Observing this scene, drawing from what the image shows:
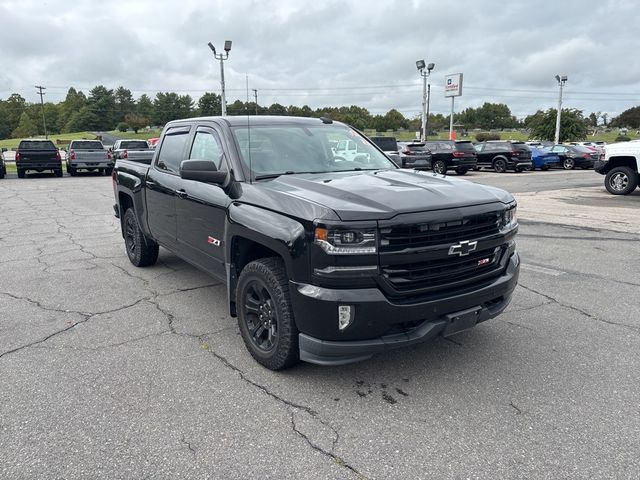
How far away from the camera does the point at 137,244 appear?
6.40m

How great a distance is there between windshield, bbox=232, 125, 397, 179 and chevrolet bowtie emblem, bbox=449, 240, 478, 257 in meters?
1.44

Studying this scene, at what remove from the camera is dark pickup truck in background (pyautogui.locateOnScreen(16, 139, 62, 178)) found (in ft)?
74.3

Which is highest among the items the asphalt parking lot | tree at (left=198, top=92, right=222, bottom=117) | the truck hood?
tree at (left=198, top=92, right=222, bottom=117)

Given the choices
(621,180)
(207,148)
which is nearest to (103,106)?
(621,180)

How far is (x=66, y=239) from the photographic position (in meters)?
8.44

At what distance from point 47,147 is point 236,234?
23.4 meters

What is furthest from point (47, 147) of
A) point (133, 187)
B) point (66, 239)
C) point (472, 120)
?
point (472, 120)

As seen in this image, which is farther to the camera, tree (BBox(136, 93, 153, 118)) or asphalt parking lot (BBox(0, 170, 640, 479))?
tree (BBox(136, 93, 153, 118))

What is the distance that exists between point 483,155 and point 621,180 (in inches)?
533

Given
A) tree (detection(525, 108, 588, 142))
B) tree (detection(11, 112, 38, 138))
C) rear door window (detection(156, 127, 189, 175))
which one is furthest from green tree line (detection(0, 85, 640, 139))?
rear door window (detection(156, 127, 189, 175))

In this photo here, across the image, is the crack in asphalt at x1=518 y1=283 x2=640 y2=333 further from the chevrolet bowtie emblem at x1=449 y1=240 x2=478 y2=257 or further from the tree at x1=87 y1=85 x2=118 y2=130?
the tree at x1=87 y1=85 x2=118 y2=130

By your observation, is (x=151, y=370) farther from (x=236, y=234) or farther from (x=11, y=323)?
(x=11, y=323)

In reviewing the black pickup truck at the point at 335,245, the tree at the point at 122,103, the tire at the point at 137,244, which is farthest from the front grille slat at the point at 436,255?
the tree at the point at 122,103

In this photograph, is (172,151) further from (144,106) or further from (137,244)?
(144,106)
